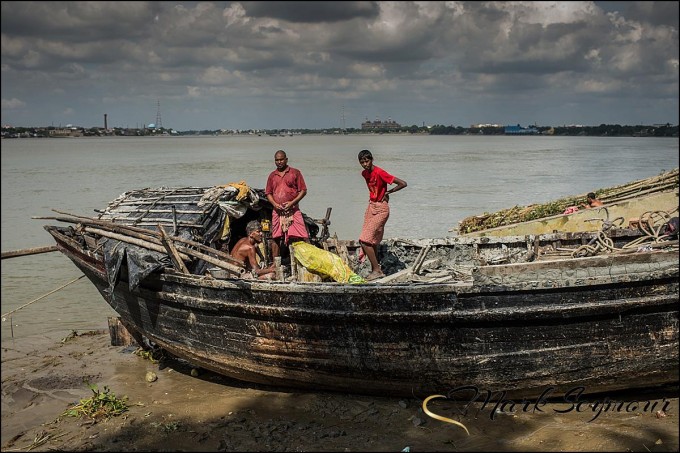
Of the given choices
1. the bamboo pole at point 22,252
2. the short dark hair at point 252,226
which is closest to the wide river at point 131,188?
the bamboo pole at point 22,252

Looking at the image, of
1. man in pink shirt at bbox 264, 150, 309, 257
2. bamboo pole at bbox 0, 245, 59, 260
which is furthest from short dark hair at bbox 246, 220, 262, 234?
bamboo pole at bbox 0, 245, 59, 260

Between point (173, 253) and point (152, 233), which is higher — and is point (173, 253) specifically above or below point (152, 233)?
below

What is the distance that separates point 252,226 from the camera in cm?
859

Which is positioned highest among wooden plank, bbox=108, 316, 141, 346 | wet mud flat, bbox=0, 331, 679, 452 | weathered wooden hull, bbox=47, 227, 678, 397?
weathered wooden hull, bbox=47, 227, 678, 397

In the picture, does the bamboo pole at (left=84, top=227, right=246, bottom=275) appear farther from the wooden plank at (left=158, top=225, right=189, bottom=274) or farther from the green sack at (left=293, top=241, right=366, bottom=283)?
the green sack at (left=293, top=241, right=366, bottom=283)

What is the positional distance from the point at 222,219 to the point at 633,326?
16.4 ft

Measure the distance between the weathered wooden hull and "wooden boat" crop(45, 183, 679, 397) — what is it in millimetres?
11

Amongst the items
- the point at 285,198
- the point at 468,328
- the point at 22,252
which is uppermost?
the point at 285,198

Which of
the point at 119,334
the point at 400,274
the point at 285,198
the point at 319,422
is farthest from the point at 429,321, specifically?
the point at 119,334

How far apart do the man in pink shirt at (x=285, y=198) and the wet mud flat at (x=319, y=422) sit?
1884 millimetres

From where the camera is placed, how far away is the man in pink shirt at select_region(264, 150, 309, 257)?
24.4 ft

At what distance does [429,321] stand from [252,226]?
376 centimetres

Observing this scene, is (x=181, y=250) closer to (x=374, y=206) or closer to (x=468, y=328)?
(x=374, y=206)

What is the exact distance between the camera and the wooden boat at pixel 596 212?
432 inches
